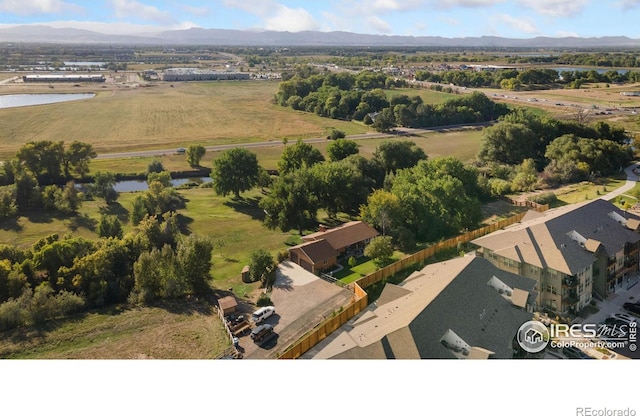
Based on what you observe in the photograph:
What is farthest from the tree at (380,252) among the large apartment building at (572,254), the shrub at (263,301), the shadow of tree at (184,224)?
the shadow of tree at (184,224)

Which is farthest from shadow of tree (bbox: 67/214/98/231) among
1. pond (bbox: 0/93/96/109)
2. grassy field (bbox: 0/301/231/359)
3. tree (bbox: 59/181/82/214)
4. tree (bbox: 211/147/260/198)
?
pond (bbox: 0/93/96/109)

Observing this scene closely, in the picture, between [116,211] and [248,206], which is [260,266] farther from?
[116,211]

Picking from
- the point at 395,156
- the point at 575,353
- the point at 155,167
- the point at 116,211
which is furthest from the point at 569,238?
the point at 155,167

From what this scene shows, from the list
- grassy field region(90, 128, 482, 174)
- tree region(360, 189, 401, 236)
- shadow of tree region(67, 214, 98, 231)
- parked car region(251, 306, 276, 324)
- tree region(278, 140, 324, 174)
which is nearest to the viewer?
parked car region(251, 306, 276, 324)

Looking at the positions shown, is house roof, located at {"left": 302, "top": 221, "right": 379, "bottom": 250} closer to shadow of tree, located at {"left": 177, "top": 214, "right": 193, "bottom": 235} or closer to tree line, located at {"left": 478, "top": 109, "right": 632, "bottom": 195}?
shadow of tree, located at {"left": 177, "top": 214, "right": 193, "bottom": 235}

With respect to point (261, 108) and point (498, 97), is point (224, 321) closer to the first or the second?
point (261, 108)

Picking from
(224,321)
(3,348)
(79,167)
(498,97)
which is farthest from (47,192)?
(498,97)
